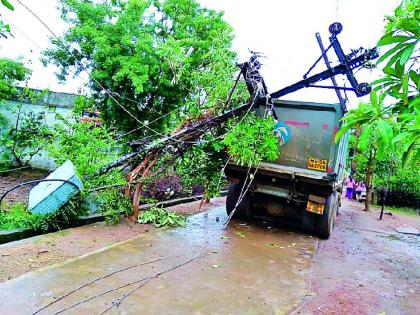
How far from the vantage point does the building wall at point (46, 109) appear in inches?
474

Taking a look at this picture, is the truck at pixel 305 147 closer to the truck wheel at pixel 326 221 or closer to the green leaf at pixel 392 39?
the truck wheel at pixel 326 221

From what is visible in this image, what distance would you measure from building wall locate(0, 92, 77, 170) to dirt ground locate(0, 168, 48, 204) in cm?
43

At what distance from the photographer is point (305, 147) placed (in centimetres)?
719

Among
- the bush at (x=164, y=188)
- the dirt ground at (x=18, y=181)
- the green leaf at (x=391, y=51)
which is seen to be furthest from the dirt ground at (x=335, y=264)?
the dirt ground at (x=18, y=181)

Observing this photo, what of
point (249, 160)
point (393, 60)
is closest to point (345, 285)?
point (249, 160)

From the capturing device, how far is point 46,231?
5.56 meters

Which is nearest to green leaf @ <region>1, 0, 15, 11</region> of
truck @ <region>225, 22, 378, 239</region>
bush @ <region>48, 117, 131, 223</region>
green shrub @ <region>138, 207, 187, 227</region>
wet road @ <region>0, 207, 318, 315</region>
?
wet road @ <region>0, 207, 318, 315</region>

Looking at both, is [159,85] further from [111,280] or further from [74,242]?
[111,280]

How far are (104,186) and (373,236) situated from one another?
656cm

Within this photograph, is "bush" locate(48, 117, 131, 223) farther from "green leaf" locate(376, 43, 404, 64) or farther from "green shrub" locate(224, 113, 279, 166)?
"green leaf" locate(376, 43, 404, 64)

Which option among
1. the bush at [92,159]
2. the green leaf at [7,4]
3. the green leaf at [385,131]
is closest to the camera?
the green leaf at [7,4]

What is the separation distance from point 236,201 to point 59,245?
13.5 ft

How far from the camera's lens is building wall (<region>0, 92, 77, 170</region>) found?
12.0 meters

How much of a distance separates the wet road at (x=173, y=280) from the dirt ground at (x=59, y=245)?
22cm
